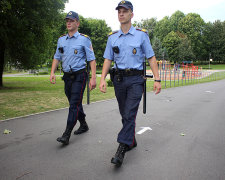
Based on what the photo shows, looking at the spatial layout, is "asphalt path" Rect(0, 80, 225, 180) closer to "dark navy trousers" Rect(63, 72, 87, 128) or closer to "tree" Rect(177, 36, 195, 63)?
"dark navy trousers" Rect(63, 72, 87, 128)

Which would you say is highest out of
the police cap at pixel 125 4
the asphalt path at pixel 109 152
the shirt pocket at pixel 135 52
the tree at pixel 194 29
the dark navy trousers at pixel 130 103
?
the tree at pixel 194 29

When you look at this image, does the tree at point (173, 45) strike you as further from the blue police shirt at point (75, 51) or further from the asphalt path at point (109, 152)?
A: the blue police shirt at point (75, 51)

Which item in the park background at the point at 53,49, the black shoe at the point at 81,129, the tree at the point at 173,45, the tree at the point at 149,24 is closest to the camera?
the black shoe at the point at 81,129

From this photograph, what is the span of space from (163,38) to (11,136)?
84.5m

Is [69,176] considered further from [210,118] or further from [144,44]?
[210,118]

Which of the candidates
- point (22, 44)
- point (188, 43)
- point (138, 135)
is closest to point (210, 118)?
point (138, 135)

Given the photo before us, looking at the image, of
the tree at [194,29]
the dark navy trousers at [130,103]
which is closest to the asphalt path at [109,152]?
the dark navy trousers at [130,103]

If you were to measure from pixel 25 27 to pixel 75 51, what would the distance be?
1362 centimetres

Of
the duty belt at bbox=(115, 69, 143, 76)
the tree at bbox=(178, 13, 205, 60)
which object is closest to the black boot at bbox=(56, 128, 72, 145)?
the duty belt at bbox=(115, 69, 143, 76)

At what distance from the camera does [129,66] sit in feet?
11.7

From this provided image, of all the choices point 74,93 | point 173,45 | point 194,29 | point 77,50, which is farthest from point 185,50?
point 74,93

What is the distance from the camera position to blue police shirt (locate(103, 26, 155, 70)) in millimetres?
3523

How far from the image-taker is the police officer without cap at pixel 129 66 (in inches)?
138

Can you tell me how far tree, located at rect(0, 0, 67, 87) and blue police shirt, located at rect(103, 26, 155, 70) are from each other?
39.7 feet
